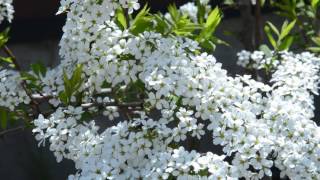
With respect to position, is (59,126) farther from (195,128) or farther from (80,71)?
(195,128)

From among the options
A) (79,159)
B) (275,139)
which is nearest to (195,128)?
(275,139)

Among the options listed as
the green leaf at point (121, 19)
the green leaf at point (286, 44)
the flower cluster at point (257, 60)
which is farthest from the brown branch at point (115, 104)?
the green leaf at point (286, 44)

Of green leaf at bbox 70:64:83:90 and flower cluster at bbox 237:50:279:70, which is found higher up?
green leaf at bbox 70:64:83:90

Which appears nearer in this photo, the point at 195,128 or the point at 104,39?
the point at 195,128

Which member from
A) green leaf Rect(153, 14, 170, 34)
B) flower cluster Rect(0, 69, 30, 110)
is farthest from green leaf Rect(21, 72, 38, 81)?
green leaf Rect(153, 14, 170, 34)

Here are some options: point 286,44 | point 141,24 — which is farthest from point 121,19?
point 286,44

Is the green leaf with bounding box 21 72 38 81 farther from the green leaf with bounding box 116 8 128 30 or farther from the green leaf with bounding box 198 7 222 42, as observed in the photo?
the green leaf with bounding box 198 7 222 42

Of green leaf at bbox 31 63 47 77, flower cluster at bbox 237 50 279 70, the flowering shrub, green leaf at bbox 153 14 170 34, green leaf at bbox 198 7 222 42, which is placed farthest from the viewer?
flower cluster at bbox 237 50 279 70

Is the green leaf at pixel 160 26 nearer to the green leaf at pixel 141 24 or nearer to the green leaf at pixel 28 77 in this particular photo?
the green leaf at pixel 141 24
